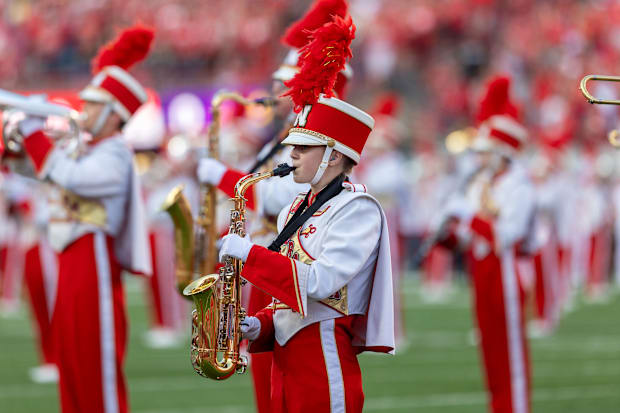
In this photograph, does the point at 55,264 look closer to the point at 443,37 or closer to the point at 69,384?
the point at 69,384

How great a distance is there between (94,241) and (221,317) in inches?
79.5

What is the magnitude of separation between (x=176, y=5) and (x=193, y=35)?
5.56ft

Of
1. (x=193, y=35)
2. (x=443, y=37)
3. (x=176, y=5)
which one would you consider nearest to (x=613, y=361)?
(x=443, y=37)

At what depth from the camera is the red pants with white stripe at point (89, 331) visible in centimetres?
593

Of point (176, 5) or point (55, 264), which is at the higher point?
point (176, 5)

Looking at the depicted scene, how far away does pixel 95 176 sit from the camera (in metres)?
6.06

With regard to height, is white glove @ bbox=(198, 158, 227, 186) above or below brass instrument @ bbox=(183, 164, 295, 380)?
above

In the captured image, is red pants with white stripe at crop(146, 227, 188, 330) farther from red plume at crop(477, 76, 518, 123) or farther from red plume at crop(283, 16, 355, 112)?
red plume at crop(283, 16, 355, 112)

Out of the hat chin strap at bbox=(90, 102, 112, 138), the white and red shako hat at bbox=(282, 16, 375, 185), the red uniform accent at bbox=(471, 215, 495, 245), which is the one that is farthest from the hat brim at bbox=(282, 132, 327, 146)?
the red uniform accent at bbox=(471, 215, 495, 245)

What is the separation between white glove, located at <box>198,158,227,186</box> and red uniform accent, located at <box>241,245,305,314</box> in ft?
5.10

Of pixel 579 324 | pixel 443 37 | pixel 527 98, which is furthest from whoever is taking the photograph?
pixel 443 37

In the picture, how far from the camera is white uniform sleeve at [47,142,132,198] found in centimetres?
603

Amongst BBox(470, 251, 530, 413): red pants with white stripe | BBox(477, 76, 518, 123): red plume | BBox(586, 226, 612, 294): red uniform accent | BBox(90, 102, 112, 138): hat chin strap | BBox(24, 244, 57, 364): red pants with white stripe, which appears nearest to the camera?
BBox(90, 102, 112, 138): hat chin strap

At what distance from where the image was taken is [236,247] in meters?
4.11
